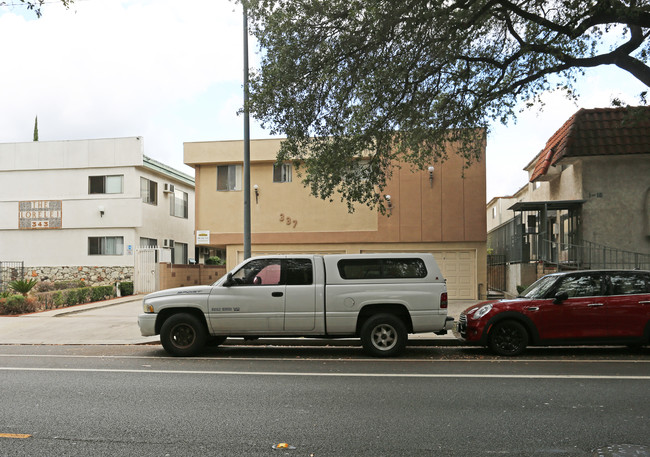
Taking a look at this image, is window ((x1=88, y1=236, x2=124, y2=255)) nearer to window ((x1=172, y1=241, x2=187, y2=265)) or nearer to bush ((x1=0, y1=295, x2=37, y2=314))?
window ((x1=172, y1=241, x2=187, y2=265))

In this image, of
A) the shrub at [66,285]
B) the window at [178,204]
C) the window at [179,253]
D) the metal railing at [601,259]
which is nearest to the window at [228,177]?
the shrub at [66,285]

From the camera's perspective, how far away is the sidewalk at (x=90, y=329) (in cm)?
1205

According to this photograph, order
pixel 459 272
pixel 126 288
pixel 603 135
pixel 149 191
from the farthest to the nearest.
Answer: pixel 149 191 < pixel 126 288 < pixel 459 272 < pixel 603 135

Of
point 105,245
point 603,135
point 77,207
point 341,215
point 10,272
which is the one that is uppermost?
point 603,135

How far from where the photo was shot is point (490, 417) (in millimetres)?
5949

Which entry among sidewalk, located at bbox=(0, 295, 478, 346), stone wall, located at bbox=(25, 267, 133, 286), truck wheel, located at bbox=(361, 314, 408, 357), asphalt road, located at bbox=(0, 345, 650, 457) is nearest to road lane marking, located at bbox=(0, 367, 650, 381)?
asphalt road, located at bbox=(0, 345, 650, 457)

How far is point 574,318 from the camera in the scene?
10180 mm

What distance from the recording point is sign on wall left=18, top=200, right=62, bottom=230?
2753cm

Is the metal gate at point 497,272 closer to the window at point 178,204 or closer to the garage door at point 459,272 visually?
the garage door at point 459,272

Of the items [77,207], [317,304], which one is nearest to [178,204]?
[77,207]

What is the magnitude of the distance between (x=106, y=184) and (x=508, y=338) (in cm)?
2225

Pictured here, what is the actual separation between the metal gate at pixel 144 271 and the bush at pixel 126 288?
2.02ft

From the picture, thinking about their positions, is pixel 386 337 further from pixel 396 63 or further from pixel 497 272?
pixel 497 272

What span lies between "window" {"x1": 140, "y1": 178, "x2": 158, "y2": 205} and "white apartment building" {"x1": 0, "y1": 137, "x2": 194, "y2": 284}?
0.05 metres
